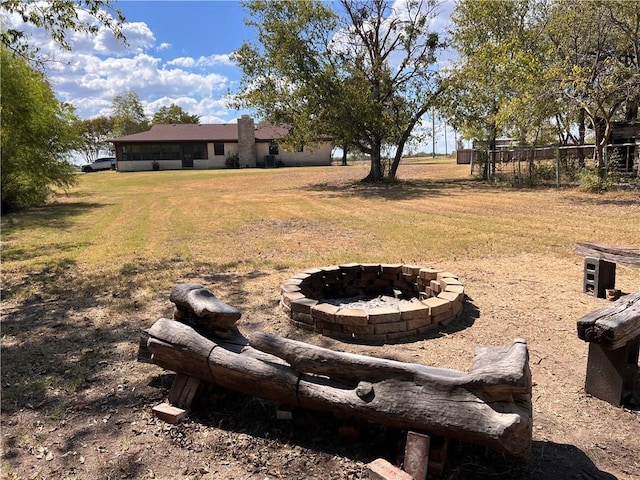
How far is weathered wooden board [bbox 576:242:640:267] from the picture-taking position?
503 cm

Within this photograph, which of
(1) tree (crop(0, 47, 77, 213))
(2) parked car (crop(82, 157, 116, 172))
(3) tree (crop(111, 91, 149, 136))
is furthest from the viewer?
(3) tree (crop(111, 91, 149, 136))

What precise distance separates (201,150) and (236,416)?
45.1 m

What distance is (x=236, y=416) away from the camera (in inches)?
121

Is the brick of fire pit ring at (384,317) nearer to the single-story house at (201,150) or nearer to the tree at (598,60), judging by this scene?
the tree at (598,60)

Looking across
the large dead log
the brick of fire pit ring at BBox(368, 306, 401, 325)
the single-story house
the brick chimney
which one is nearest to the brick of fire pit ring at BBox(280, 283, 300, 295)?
the brick of fire pit ring at BBox(368, 306, 401, 325)

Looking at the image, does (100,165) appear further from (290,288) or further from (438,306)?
(438,306)

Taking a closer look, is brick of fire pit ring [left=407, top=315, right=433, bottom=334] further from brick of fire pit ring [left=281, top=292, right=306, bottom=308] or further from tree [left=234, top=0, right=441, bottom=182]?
tree [left=234, top=0, right=441, bottom=182]

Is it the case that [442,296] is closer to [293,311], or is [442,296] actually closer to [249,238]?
[293,311]

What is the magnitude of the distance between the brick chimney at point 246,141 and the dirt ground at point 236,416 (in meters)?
40.9

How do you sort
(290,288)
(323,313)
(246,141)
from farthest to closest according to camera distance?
(246,141), (290,288), (323,313)

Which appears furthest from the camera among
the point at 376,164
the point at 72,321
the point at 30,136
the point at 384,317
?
the point at 376,164

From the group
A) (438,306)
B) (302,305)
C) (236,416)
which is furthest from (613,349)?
(302,305)

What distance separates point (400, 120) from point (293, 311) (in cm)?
1915

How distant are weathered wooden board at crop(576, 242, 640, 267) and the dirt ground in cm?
55
